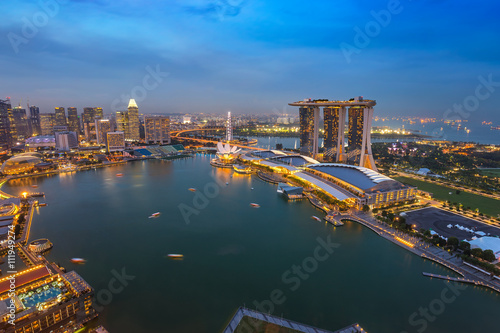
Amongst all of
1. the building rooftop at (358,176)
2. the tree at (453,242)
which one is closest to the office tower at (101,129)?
the building rooftop at (358,176)

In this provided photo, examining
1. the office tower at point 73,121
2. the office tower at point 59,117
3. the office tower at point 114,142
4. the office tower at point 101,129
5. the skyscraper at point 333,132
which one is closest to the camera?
the skyscraper at point 333,132

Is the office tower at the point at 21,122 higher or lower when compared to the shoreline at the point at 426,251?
higher

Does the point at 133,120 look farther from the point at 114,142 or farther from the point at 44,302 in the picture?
the point at 44,302

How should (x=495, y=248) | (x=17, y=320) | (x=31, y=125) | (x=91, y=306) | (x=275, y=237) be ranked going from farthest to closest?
(x=31, y=125)
(x=275, y=237)
(x=495, y=248)
(x=91, y=306)
(x=17, y=320)

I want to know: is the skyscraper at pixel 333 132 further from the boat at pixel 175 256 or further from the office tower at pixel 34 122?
the office tower at pixel 34 122

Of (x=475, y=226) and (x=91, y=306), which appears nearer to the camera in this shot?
(x=91, y=306)

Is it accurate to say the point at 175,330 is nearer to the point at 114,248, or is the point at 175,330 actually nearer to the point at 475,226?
the point at 114,248

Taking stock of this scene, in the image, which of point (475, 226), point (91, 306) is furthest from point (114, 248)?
point (475, 226)
